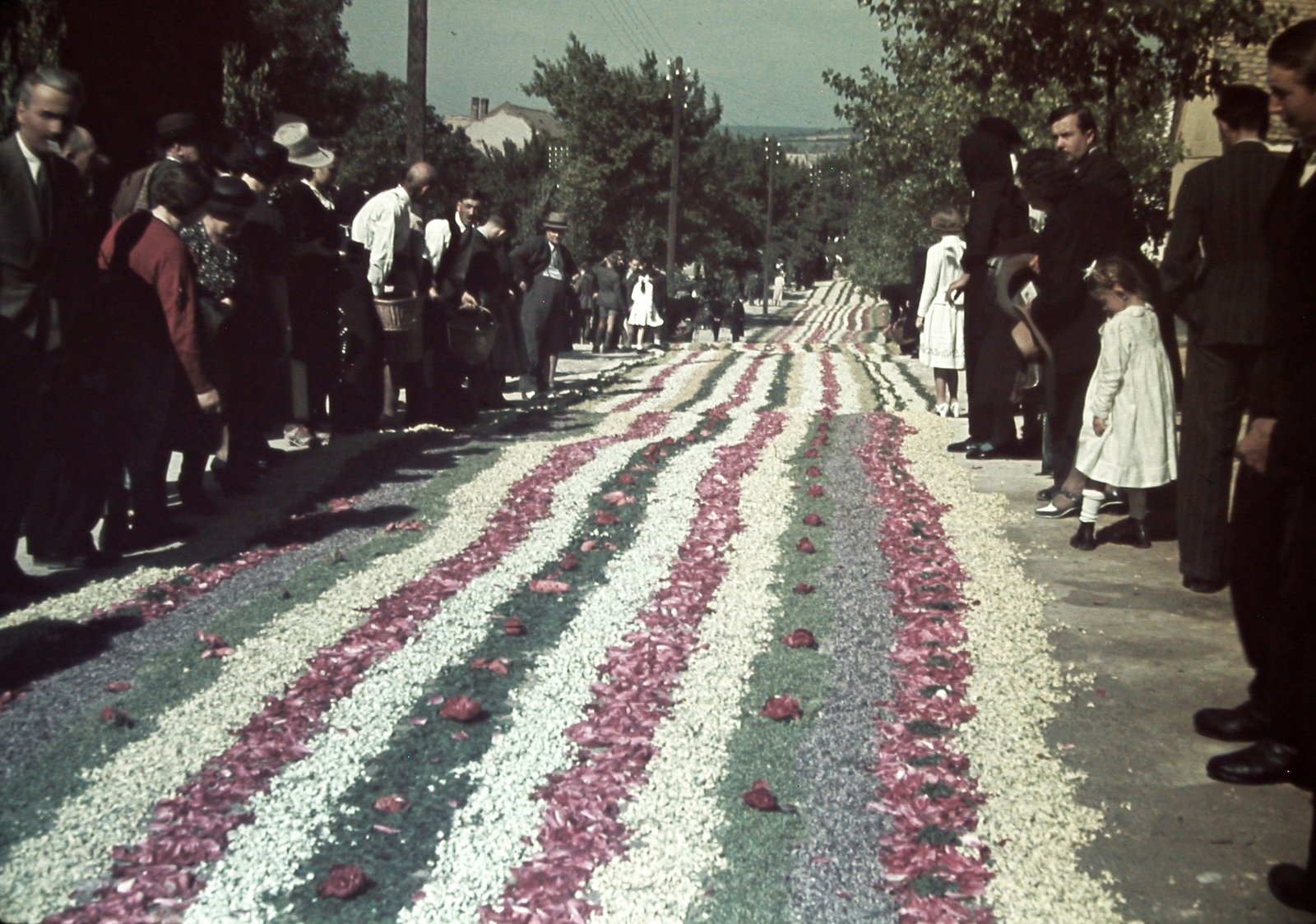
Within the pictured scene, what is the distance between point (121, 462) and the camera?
264 inches

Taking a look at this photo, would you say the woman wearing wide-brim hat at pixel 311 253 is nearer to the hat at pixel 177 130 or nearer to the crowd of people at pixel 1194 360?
the hat at pixel 177 130

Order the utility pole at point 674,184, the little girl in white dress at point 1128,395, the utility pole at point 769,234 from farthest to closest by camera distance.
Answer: the utility pole at point 769,234
the utility pole at point 674,184
the little girl in white dress at point 1128,395

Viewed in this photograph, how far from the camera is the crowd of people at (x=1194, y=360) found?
397 centimetres

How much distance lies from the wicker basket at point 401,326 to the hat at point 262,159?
5.79 feet

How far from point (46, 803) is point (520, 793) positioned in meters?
1.32

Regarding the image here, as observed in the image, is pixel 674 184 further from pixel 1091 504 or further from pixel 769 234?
pixel 1091 504

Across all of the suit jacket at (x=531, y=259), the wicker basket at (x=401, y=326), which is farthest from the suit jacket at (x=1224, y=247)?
the suit jacket at (x=531, y=259)

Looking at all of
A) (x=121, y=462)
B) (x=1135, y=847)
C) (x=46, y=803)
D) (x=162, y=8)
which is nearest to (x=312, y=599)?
(x=121, y=462)

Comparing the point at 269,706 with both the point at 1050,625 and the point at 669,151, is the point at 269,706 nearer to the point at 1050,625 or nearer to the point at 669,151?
the point at 1050,625

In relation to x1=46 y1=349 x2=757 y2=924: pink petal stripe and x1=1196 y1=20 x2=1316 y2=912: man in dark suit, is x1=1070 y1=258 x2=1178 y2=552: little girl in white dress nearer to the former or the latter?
x1=1196 y1=20 x2=1316 y2=912: man in dark suit

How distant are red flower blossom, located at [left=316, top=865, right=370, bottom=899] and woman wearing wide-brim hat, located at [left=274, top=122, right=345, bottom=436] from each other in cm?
698

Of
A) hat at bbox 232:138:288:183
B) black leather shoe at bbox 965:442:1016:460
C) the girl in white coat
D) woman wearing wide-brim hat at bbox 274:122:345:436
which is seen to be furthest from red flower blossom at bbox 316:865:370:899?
the girl in white coat

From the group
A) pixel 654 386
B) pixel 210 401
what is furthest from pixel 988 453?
pixel 654 386

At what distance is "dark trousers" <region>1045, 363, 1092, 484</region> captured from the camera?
8.09 meters
